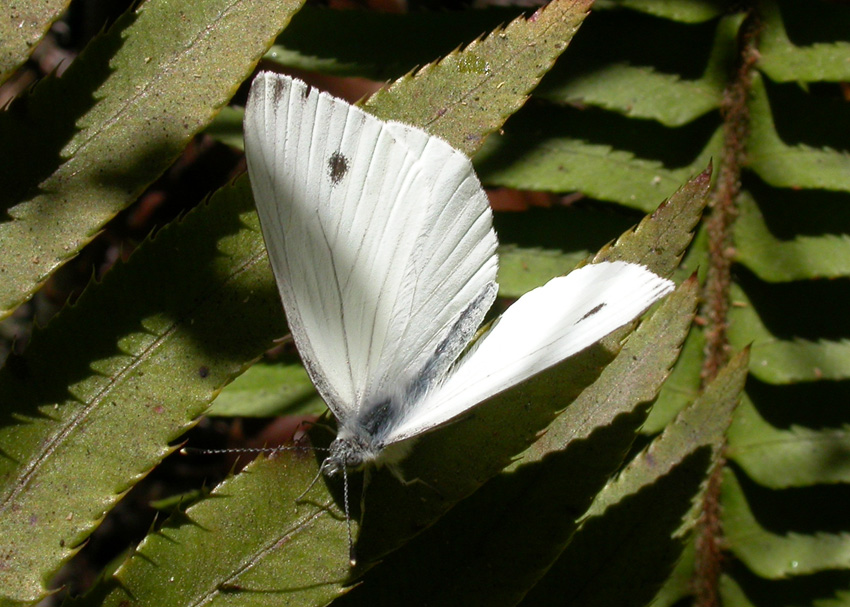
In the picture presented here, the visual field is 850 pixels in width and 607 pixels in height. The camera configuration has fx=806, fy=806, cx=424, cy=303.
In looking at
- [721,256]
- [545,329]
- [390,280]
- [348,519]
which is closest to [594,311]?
[545,329]

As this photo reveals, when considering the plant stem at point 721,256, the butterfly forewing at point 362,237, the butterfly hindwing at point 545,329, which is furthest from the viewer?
the plant stem at point 721,256

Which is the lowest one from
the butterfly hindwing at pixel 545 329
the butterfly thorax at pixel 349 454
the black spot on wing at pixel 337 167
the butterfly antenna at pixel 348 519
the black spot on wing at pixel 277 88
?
the butterfly antenna at pixel 348 519

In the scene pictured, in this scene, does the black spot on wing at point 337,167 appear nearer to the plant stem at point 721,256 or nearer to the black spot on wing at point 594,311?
the black spot on wing at point 594,311

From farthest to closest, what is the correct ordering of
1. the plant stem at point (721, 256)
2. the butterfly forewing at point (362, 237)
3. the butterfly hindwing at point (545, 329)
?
the plant stem at point (721, 256)
the butterfly forewing at point (362, 237)
the butterfly hindwing at point (545, 329)

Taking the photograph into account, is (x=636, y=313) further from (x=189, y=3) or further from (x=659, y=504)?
(x=189, y=3)

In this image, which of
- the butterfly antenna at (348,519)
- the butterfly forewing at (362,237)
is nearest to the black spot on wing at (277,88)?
the butterfly forewing at (362,237)

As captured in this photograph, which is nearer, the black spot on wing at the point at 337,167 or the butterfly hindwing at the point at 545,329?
the butterfly hindwing at the point at 545,329

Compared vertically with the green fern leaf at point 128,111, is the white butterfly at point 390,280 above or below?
below

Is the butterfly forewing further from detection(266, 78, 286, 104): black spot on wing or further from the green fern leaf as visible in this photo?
the green fern leaf

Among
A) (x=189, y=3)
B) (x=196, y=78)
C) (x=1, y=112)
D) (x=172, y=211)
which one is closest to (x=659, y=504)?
(x=196, y=78)
